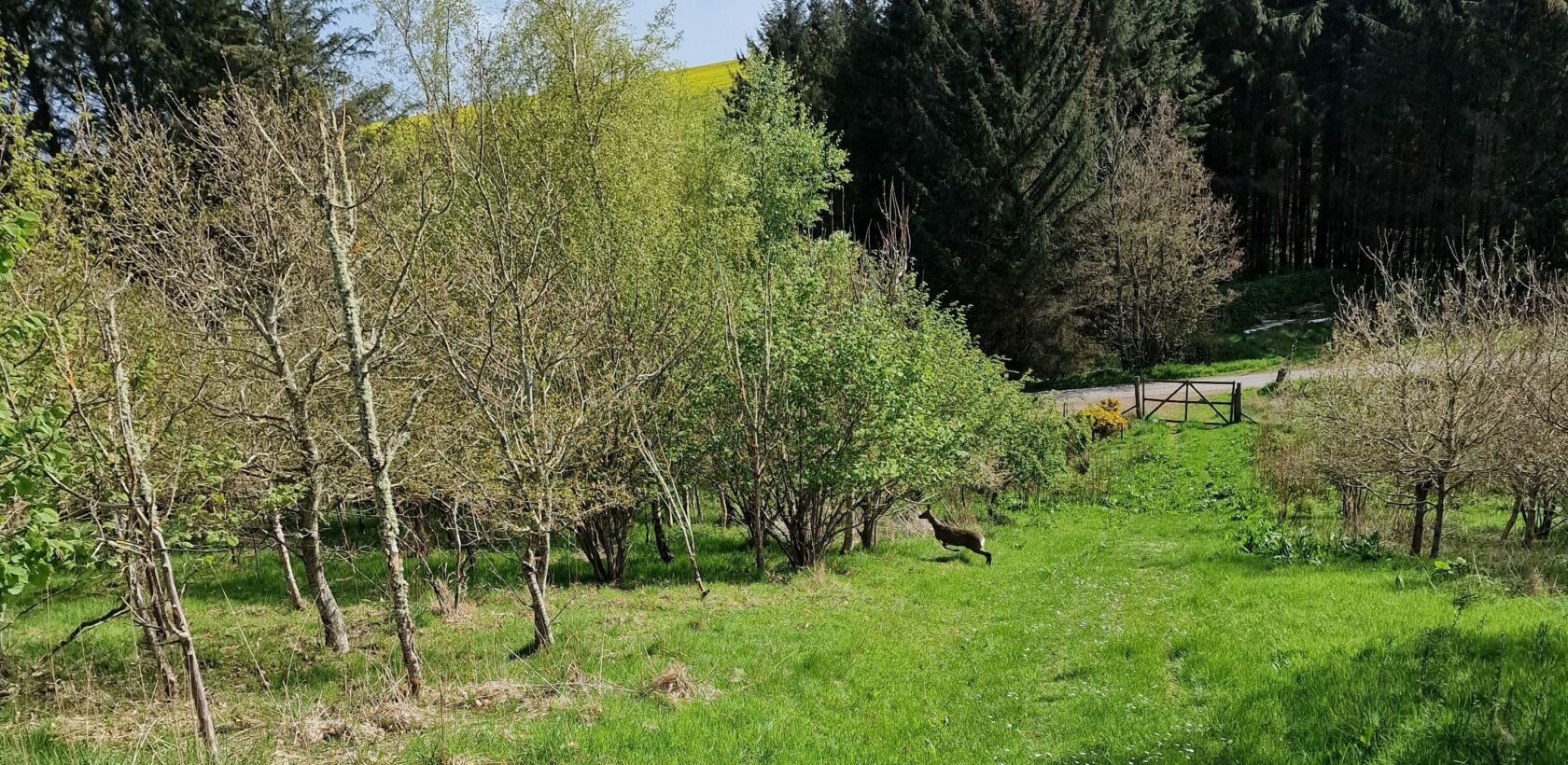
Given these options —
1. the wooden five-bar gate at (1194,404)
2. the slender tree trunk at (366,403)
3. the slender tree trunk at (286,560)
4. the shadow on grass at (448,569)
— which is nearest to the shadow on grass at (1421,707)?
the slender tree trunk at (366,403)

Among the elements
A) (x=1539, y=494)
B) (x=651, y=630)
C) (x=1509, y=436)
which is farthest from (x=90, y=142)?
(x=1539, y=494)

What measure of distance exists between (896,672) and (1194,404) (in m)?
23.4

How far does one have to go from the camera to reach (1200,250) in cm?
3512

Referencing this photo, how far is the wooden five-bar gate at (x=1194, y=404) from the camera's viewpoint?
27.4 meters

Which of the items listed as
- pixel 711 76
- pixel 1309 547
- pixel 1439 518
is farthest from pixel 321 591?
pixel 711 76

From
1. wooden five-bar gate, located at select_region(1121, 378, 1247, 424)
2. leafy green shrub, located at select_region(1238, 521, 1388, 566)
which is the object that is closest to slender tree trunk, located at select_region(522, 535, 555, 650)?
leafy green shrub, located at select_region(1238, 521, 1388, 566)

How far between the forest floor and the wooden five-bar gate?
12.8m

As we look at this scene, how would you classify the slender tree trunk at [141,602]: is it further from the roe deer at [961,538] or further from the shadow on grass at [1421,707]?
the roe deer at [961,538]

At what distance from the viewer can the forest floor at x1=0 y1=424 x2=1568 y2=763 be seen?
6621mm

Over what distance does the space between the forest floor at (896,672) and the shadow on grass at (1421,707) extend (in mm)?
27

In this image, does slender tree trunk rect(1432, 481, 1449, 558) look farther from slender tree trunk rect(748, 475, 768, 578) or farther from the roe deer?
slender tree trunk rect(748, 475, 768, 578)

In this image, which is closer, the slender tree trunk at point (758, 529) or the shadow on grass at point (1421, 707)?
the shadow on grass at point (1421, 707)

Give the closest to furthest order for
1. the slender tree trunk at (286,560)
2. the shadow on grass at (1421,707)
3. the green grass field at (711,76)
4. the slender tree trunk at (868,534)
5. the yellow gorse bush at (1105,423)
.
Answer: the shadow on grass at (1421,707), the slender tree trunk at (286,560), the slender tree trunk at (868,534), the yellow gorse bush at (1105,423), the green grass field at (711,76)

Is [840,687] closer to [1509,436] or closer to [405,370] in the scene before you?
[405,370]
